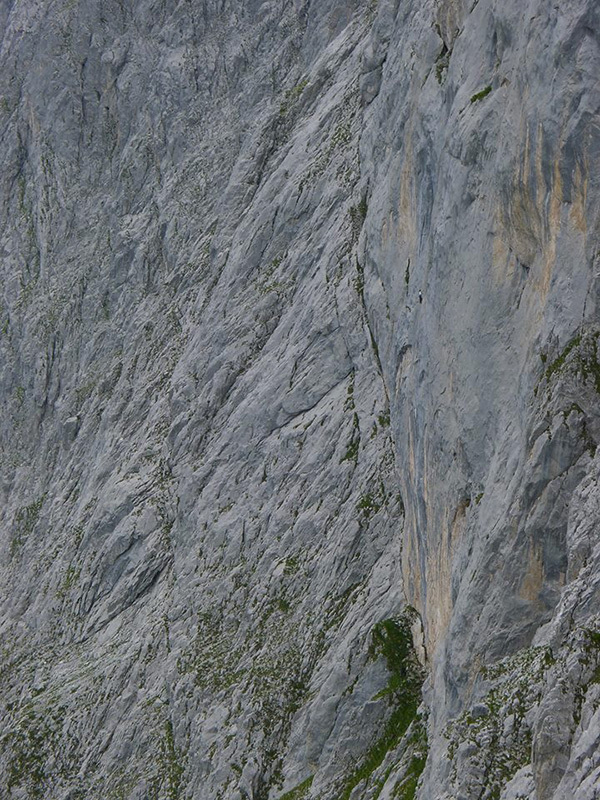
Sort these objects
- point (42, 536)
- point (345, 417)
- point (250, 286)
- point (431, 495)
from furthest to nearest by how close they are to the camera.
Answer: point (42, 536) < point (250, 286) < point (345, 417) < point (431, 495)

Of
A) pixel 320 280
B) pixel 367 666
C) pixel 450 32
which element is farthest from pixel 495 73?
pixel 320 280

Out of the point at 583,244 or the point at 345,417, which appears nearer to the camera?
the point at 583,244

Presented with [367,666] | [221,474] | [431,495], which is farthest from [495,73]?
[221,474]

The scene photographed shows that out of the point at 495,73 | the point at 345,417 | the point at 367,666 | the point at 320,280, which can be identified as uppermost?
the point at 320,280

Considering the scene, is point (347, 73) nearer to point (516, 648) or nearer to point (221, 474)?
point (221, 474)

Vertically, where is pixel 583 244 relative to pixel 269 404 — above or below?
below

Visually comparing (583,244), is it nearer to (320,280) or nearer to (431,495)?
(431,495)

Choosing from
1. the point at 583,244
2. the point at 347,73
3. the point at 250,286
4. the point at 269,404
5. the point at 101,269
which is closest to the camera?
the point at 583,244
